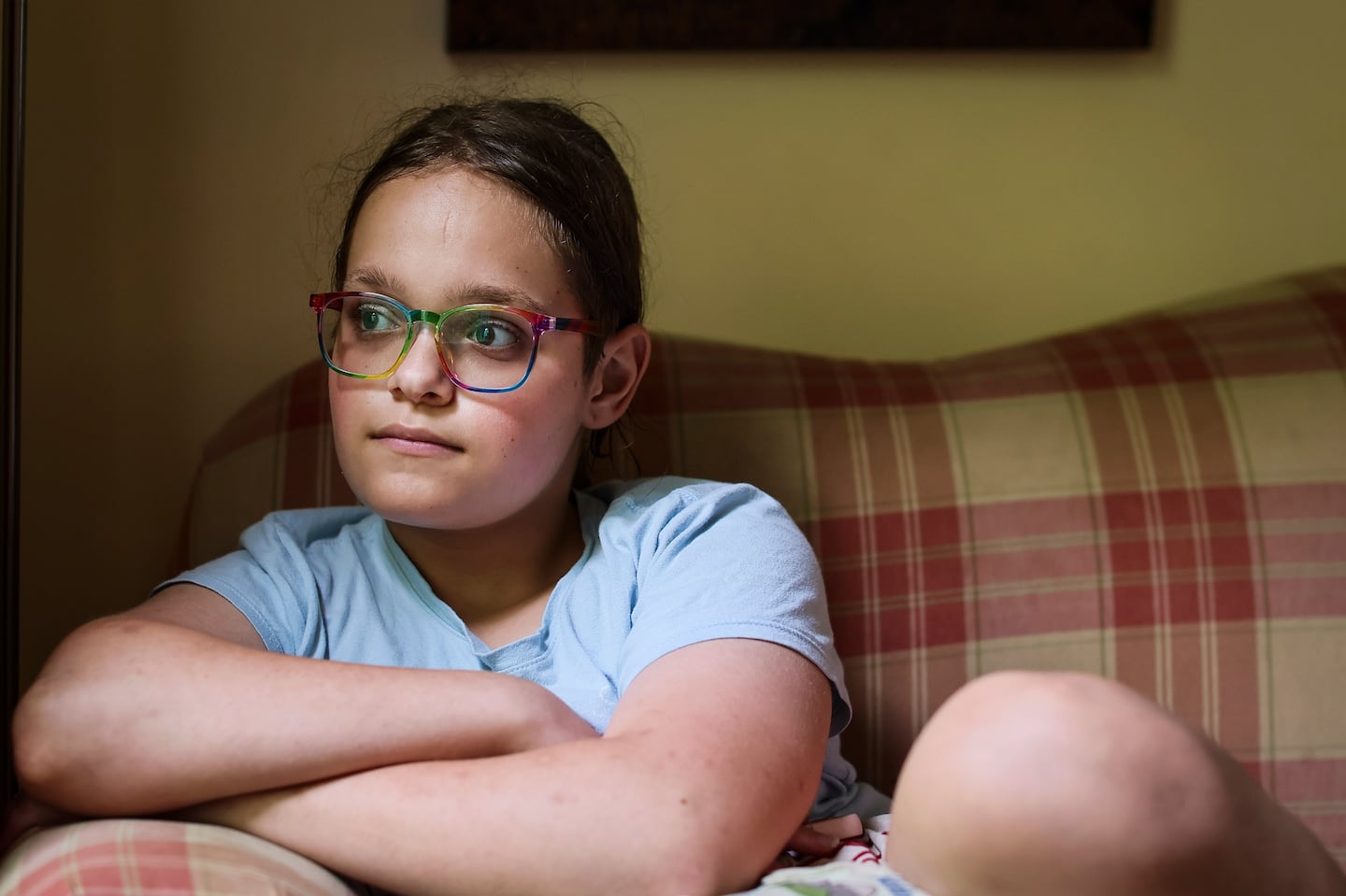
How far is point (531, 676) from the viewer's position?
1.18 meters

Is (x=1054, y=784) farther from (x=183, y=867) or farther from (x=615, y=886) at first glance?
(x=183, y=867)

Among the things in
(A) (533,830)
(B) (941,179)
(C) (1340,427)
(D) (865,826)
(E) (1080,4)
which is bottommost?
(D) (865,826)

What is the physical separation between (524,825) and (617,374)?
0.53 meters

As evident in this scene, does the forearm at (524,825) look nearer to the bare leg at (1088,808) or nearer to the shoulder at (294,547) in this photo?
the bare leg at (1088,808)

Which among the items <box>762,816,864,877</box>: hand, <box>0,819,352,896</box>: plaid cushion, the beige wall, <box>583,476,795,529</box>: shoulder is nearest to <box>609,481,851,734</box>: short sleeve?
<box>583,476,795,529</box>: shoulder

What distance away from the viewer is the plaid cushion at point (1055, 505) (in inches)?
57.6

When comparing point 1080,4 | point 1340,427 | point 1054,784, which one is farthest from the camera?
point 1080,4

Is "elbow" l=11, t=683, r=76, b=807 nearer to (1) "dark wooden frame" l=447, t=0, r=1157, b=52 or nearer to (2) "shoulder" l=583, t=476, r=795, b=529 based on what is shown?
(2) "shoulder" l=583, t=476, r=795, b=529

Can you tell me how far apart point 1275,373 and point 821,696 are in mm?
807

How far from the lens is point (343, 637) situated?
1.19 metres

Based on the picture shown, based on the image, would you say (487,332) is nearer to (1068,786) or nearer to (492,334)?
(492,334)

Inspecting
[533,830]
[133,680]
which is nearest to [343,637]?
[133,680]

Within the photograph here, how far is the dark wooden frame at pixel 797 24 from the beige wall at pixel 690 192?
0.13 feet

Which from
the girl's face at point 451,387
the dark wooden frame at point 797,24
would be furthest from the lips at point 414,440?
the dark wooden frame at point 797,24
